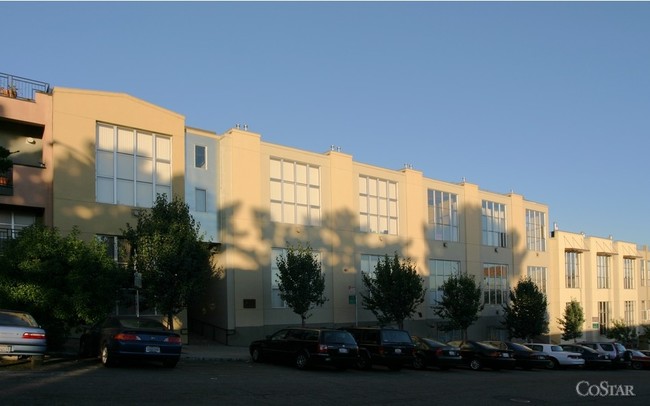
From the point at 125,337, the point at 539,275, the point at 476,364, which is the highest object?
the point at 539,275

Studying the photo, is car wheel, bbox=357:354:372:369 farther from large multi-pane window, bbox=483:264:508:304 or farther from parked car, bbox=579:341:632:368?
large multi-pane window, bbox=483:264:508:304

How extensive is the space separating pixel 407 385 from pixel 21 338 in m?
10.0

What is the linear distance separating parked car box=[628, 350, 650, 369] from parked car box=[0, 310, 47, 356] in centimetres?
3207

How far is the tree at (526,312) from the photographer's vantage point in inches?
1799

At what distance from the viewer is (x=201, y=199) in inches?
1250

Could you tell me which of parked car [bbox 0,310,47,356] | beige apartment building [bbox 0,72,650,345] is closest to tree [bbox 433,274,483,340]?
beige apartment building [bbox 0,72,650,345]

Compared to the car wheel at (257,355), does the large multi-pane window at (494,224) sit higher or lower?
higher

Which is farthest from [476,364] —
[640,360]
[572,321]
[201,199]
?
[572,321]

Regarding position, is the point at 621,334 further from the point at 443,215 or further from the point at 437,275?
the point at 443,215

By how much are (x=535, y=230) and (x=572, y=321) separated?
26.2 feet

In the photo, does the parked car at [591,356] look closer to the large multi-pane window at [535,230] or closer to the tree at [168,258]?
the tree at [168,258]

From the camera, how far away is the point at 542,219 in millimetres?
55156

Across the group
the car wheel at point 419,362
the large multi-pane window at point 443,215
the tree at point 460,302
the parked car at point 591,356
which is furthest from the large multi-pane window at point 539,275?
the car wheel at point 419,362

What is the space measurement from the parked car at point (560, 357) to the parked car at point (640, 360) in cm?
624
